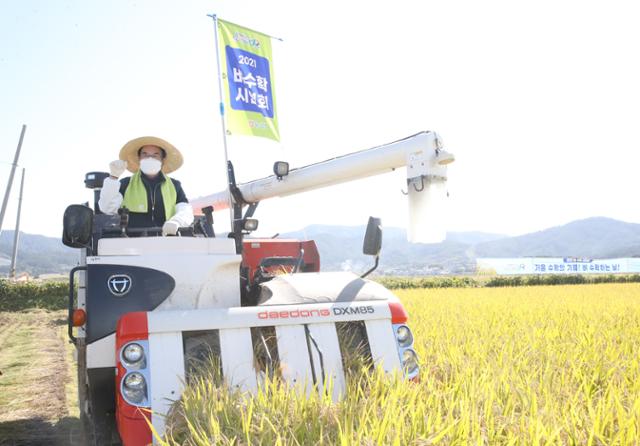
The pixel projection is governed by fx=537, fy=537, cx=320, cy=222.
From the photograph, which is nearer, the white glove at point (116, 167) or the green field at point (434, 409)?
the green field at point (434, 409)

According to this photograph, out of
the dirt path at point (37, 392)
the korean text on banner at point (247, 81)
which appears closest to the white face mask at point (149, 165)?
the korean text on banner at point (247, 81)

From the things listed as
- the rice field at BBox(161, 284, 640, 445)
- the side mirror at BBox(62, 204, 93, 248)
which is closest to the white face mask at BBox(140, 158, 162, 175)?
the side mirror at BBox(62, 204, 93, 248)

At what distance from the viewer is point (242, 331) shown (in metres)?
3.24

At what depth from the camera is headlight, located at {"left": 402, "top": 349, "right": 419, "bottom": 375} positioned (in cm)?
349

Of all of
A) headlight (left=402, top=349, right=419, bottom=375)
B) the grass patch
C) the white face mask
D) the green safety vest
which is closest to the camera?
headlight (left=402, top=349, right=419, bottom=375)

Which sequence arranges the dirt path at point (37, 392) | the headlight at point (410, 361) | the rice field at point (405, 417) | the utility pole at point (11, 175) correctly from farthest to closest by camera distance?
the utility pole at point (11, 175)
the dirt path at point (37, 392)
the headlight at point (410, 361)
the rice field at point (405, 417)

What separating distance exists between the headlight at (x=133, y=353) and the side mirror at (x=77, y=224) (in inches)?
37.2

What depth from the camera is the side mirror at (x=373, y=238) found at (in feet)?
12.6

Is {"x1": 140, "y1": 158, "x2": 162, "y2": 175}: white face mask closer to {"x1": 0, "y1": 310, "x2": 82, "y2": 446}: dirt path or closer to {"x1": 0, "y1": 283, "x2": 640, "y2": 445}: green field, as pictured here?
{"x1": 0, "y1": 283, "x2": 640, "y2": 445}: green field

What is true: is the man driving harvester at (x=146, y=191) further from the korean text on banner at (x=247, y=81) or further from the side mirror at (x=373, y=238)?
the korean text on banner at (x=247, y=81)

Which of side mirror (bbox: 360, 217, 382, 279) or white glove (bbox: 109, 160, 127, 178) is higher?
white glove (bbox: 109, 160, 127, 178)

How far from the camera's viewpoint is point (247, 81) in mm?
6824

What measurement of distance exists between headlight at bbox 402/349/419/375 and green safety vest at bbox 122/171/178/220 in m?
2.24

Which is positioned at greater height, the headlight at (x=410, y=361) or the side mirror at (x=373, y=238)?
the side mirror at (x=373, y=238)
